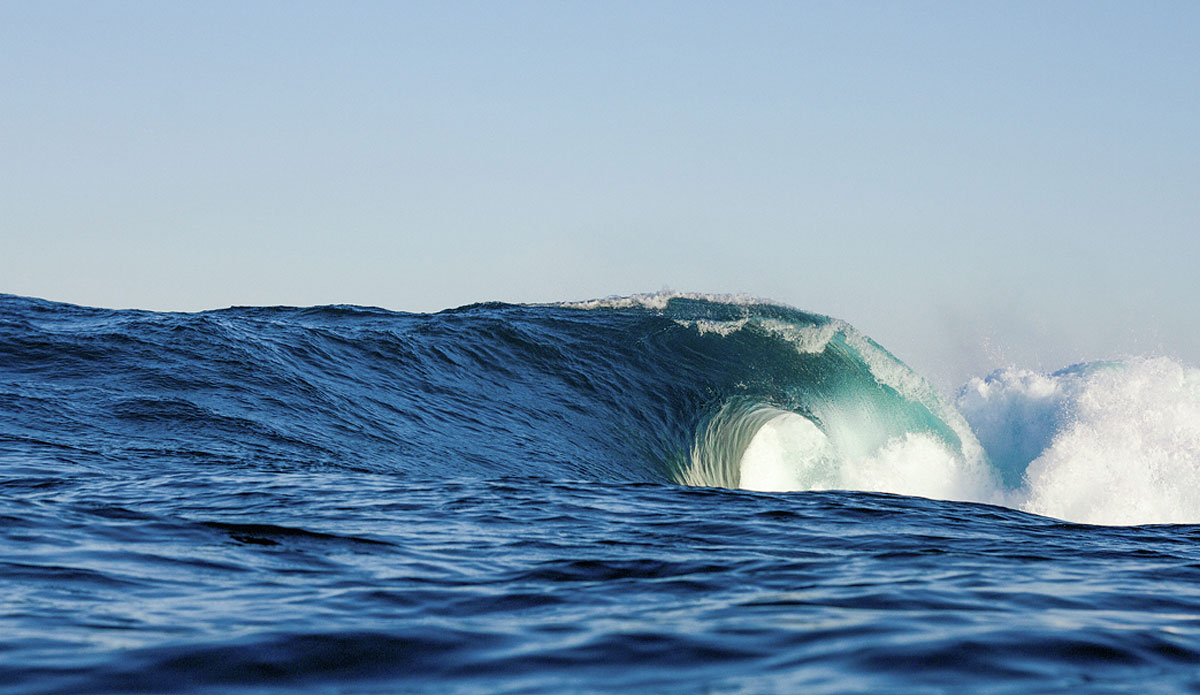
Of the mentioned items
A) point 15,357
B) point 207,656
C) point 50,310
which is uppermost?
point 50,310

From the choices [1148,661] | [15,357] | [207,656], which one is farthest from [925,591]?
[15,357]

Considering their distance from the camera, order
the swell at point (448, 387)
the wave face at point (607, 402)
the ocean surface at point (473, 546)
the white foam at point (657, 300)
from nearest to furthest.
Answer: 1. the ocean surface at point (473, 546)
2. the swell at point (448, 387)
3. the wave face at point (607, 402)
4. the white foam at point (657, 300)

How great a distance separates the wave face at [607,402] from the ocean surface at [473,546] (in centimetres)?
7

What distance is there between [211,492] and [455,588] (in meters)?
2.58

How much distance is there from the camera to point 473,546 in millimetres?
4504

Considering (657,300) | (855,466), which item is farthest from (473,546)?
(657,300)

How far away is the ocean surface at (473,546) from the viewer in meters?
2.73

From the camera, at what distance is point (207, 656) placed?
109 inches

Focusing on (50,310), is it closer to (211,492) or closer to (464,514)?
(211,492)

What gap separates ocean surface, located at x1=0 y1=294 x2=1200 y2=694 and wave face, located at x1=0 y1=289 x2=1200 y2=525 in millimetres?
67

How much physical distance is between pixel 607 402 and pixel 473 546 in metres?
8.28

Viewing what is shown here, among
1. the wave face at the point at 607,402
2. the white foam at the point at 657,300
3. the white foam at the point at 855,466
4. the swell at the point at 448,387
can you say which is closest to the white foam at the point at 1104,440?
the wave face at the point at 607,402

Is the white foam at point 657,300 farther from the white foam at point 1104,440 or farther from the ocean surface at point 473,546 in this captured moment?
the white foam at point 1104,440

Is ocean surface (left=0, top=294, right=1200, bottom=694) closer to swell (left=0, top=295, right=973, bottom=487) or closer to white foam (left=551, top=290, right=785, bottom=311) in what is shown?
swell (left=0, top=295, right=973, bottom=487)
